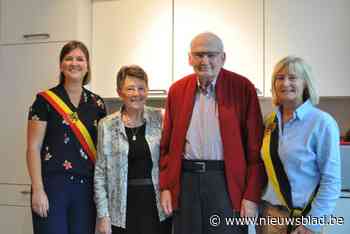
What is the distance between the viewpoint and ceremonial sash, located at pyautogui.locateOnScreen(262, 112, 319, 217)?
1.52 metres

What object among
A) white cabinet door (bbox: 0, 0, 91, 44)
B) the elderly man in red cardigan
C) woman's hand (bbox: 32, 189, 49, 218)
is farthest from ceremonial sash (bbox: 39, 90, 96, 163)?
white cabinet door (bbox: 0, 0, 91, 44)

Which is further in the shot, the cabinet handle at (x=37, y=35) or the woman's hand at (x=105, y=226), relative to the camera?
the cabinet handle at (x=37, y=35)

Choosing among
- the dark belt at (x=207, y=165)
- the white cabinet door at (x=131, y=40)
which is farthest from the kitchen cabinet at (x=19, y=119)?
the dark belt at (x=207, y=165)

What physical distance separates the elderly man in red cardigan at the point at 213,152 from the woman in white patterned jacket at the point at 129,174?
70mm

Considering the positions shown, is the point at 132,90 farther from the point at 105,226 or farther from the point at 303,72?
the point at 303,72

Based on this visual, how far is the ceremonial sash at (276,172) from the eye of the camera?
59.8 inches

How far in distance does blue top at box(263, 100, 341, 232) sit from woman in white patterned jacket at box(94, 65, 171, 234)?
54cm

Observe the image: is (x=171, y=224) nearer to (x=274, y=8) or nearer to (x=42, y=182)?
(x=42, y=182)

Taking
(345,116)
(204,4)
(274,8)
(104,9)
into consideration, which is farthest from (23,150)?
(345,116)

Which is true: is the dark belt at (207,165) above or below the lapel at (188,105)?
below

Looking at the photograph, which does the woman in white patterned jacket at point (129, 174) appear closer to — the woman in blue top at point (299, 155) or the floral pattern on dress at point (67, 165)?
→ the floral pattern on dress at point (67, 165)

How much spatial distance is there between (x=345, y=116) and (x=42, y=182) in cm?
184

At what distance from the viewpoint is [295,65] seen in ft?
5.05

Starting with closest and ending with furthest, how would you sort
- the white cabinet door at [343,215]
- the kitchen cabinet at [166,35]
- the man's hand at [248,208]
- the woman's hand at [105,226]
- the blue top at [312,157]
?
Answer: the blue top at [312,157] → the man's hand at [248,208] → the woman's hand at [105,226] → the white cabinet door at [343,215] → the kitchen cabinet at [166,35]
